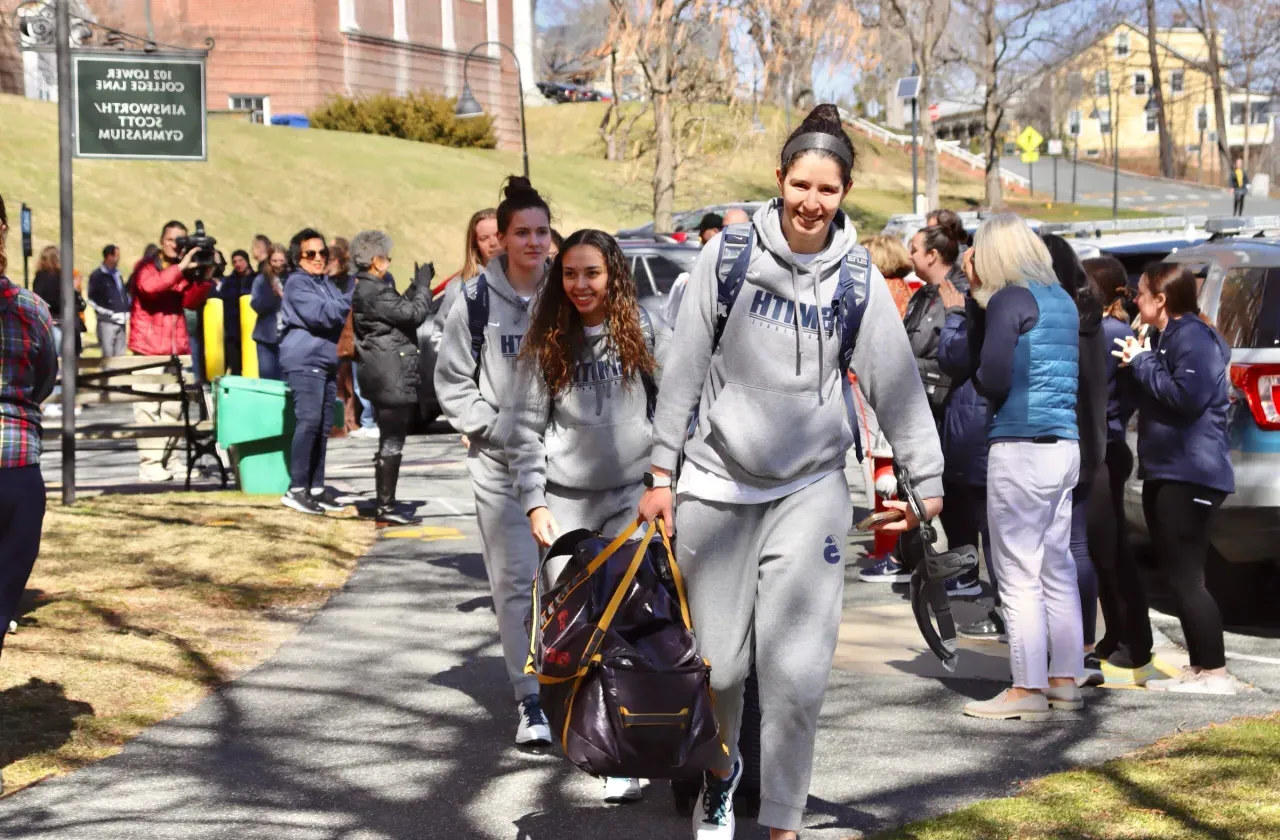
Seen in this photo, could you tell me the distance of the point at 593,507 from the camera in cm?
559

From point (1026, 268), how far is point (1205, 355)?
40.6 inches

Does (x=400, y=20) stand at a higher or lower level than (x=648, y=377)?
higher

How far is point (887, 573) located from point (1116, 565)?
8.06 ft

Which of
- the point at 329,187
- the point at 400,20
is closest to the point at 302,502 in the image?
the point at 329,187

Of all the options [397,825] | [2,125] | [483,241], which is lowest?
[397,825]

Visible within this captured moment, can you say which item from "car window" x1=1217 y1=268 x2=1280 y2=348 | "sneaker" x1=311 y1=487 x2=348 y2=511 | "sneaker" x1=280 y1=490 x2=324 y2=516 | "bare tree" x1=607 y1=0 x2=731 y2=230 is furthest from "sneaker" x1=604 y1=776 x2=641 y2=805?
"bare tree" x1=607 y1=0 x2=731 y2=230

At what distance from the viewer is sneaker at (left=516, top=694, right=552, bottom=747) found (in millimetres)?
6016

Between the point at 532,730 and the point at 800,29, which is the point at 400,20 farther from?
the point at 532,730

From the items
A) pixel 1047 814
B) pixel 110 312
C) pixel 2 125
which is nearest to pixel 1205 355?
pixel 1047 814

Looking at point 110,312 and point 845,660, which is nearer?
point 845,660

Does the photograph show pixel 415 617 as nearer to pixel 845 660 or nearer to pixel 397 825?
pixel 845 660

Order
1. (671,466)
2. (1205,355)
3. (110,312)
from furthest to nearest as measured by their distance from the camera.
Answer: (110,312) → (1205,355) → (671,466)

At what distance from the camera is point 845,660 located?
24.6ft

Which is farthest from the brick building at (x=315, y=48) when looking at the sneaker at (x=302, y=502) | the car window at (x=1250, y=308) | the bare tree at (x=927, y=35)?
the car window at (x=1250, y=308)
